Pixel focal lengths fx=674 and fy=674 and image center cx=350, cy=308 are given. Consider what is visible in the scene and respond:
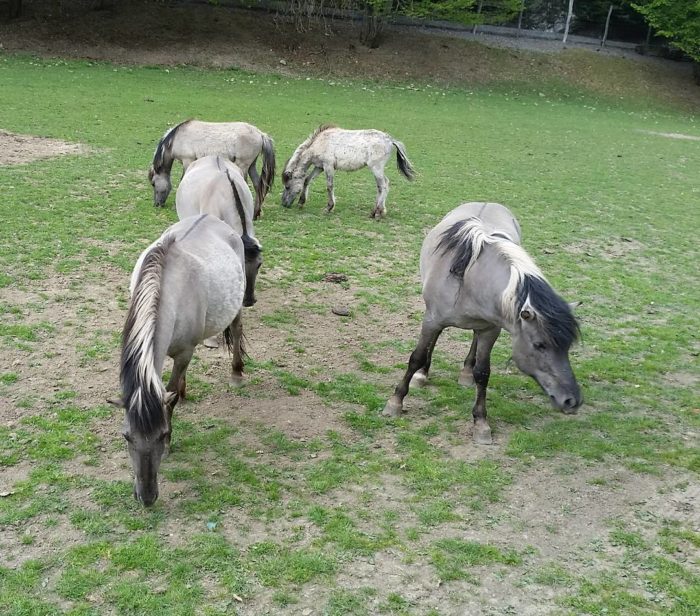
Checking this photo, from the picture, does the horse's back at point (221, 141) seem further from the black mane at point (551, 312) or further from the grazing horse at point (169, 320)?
the black mane at point (551, 312)

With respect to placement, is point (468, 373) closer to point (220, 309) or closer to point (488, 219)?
point (488, 219)

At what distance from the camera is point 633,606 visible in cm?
374

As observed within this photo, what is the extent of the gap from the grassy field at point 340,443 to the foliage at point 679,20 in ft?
82.8

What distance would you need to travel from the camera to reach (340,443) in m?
5.27

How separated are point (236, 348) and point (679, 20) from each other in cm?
3464

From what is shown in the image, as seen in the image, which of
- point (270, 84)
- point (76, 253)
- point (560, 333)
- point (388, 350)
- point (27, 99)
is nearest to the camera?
point (560, 333)

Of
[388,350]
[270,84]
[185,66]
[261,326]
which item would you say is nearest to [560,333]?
[388,350]

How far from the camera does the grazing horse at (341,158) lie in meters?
11.2

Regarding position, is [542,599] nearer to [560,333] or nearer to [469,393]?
[560,333]

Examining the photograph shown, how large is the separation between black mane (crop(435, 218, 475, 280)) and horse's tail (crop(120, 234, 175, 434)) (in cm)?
226

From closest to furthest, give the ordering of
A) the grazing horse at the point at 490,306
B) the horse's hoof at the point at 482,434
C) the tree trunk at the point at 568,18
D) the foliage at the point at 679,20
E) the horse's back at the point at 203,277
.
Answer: the horse's back at the point at 203,277, the grazing horse at the point at 490,306, the horse's hoof at the point at 482,434, the foliage at the point at 679,20, the tree trunk at the point at 568,18

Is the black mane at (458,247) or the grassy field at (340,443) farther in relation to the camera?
the black mane at (458,247)

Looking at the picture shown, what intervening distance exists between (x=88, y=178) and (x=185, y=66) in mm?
16593

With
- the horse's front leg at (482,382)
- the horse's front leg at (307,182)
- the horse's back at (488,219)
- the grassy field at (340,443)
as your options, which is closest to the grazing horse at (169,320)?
the grassy field at (340,443)
